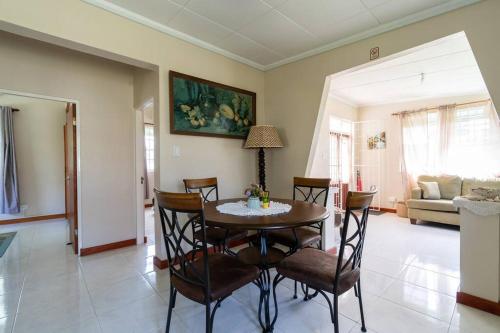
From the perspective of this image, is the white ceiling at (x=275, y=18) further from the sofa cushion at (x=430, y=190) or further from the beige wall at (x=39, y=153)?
the beige wall at (x=39, y=153)

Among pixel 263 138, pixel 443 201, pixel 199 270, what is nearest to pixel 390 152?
pixel 443 201

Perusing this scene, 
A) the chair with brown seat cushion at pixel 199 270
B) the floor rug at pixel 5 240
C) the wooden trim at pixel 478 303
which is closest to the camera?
the chair with brown seat cushion at pixel 199 270

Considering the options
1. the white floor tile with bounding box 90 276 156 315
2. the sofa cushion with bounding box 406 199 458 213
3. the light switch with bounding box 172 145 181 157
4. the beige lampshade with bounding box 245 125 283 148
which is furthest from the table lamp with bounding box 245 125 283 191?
the sofa cushion with bounding box 406 199 458 213

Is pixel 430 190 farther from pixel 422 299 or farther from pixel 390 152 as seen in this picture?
pixel 422 299

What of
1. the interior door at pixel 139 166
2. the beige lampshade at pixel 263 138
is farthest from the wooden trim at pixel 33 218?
the beige lampshade at pixel 263 138

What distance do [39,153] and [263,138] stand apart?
14.9 feet

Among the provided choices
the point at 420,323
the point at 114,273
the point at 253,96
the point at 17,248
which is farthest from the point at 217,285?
the point at 17,248

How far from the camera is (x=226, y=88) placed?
2.98m

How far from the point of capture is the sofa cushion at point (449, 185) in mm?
4410

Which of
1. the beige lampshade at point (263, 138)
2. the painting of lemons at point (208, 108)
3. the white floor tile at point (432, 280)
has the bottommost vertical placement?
the white floor tile at point (432, 280)

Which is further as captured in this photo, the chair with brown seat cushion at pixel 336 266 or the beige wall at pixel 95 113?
the beige wall at pixel 95 113

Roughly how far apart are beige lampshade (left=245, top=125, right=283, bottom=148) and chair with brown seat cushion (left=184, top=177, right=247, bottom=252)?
0.65 metres

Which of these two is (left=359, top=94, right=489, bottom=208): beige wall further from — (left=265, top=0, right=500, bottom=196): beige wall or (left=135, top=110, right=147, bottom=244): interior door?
(left=135, top=110, right=147, bottom=244): interior door

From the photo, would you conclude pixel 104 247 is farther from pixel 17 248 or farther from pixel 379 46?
pixel 379 46
